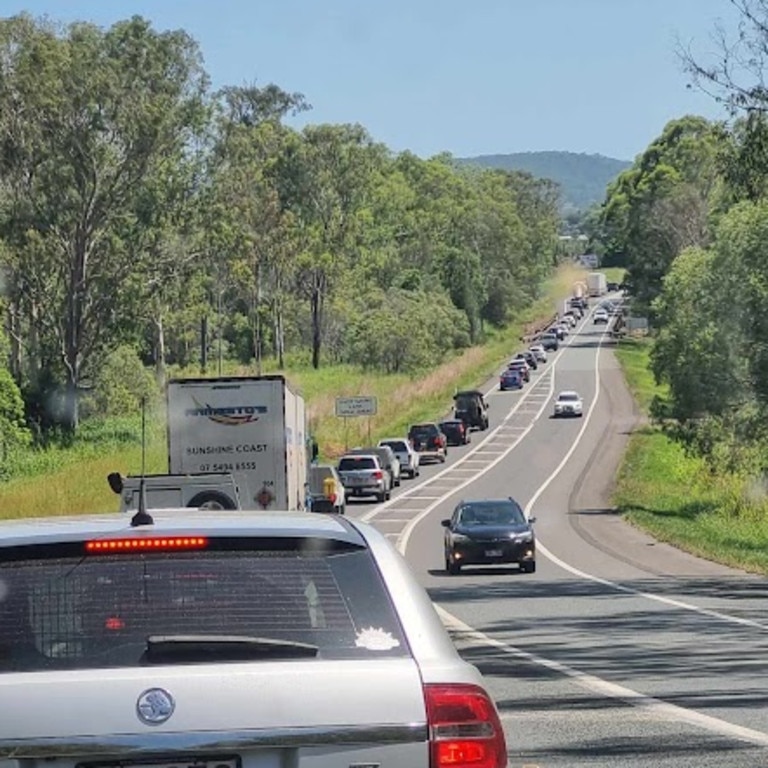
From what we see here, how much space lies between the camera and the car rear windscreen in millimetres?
5121

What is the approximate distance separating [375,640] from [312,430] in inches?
3055

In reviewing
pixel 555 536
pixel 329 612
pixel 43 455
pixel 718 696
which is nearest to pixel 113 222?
pixel 43 455

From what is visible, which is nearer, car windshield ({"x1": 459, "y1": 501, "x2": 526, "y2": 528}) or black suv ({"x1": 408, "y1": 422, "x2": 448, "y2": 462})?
car windshield ({"x1": 459, "y1": 501, "x2": 526, "y2": 528})

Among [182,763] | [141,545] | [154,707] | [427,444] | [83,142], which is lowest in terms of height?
[427,444]

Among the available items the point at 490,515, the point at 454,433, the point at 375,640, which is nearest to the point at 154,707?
the point at 375,640

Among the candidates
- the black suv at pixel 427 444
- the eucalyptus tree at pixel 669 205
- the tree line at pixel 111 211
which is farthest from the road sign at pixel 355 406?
the eucalyptus tree at pixel 669 205

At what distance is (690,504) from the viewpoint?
58656mm

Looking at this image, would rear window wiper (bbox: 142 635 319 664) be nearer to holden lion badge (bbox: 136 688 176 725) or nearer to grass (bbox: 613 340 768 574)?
holden lion badge (bbox: 136 688 176 725)

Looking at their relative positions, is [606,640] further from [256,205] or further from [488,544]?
[256,205]

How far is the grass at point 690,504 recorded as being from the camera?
42.0 meters

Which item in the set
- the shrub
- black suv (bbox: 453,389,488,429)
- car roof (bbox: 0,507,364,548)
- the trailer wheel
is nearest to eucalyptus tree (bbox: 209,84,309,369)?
the shrub

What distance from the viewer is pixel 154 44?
7194 centimetres

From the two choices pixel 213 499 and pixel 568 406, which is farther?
pixel 568 406

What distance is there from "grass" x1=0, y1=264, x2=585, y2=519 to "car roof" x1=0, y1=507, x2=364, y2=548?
39.3m
